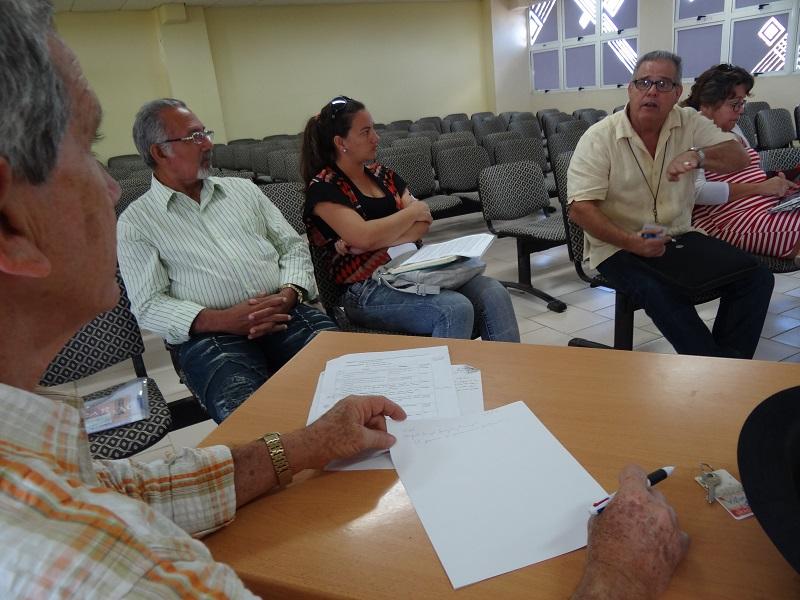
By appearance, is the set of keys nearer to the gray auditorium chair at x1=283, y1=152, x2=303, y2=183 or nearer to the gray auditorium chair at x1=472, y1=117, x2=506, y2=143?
the gray auditorium chair at x1=283, y1=152, x2=303, y2=183

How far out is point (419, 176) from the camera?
4.61 meters

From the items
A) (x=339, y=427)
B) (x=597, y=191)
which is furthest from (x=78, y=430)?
(x=597, y=191)

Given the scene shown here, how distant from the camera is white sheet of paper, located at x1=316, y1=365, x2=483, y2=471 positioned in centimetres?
90

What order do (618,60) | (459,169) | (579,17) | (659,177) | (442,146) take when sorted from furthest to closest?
(579,17) < (618,60) < (442,146) < (459,169) < (659,177)

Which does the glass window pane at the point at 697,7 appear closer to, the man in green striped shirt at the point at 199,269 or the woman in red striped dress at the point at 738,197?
the woman in red striped dress at the point at 738,197

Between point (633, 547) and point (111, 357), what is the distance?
1766 mm

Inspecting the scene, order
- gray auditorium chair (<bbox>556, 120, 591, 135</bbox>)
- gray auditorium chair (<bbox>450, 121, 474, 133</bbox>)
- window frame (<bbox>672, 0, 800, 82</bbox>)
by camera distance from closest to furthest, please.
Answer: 1. gray auditorium chair (<bbox>556, 120, 591, 135</bbox>)
2. window frame (<bbox>672, 0, 800, 82</bbox>)
3. gray auditorium chair (<bbox>450, 121, 474, 133</bbox>)

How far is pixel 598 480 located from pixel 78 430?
0.64m

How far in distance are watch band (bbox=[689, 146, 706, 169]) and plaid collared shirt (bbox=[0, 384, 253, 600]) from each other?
2304mm

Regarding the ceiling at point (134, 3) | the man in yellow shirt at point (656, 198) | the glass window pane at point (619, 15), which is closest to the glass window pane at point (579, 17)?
the glass window pane at point (619, 15)

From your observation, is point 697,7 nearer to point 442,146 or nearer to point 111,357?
point 442,146

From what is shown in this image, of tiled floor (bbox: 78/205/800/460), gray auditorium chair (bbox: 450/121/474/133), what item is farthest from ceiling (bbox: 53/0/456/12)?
tiled floor (bbox: 78/205/800/460)

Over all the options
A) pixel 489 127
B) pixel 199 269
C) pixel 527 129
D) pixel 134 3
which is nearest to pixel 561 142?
pixel 527 129

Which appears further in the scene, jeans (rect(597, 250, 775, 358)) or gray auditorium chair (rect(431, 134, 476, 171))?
gray auditorium chair (rect(431, 134, 476, 171))
